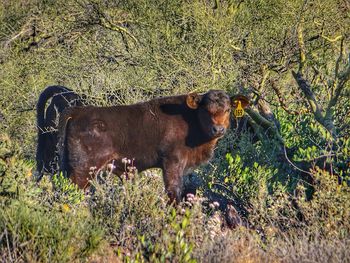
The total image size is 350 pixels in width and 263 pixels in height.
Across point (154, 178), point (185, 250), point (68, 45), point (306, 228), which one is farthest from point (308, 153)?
point (68, 45)

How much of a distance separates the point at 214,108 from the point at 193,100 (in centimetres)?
32

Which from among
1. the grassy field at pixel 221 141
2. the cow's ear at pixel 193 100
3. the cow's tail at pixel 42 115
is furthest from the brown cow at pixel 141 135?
the cow's tail at pixel 42 115

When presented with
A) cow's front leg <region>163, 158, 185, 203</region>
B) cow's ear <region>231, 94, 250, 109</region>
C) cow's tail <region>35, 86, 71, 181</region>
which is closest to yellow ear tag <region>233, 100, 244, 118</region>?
cow's ear <region>231, 94, 250, 109</region>

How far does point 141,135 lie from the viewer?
10344mm

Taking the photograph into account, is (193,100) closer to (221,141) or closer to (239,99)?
(239,99)

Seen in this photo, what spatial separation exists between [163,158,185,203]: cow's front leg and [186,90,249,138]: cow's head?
0.54 m

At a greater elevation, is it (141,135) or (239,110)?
(239,110)

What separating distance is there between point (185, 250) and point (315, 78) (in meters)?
5.88

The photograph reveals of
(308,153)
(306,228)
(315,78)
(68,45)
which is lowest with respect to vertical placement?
(306,228)

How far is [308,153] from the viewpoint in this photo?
29.5 ft

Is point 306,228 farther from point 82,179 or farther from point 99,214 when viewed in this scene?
point 82,179

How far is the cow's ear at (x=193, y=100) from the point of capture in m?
10.1

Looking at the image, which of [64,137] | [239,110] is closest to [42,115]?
[64,137]

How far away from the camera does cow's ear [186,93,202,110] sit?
1009cm
